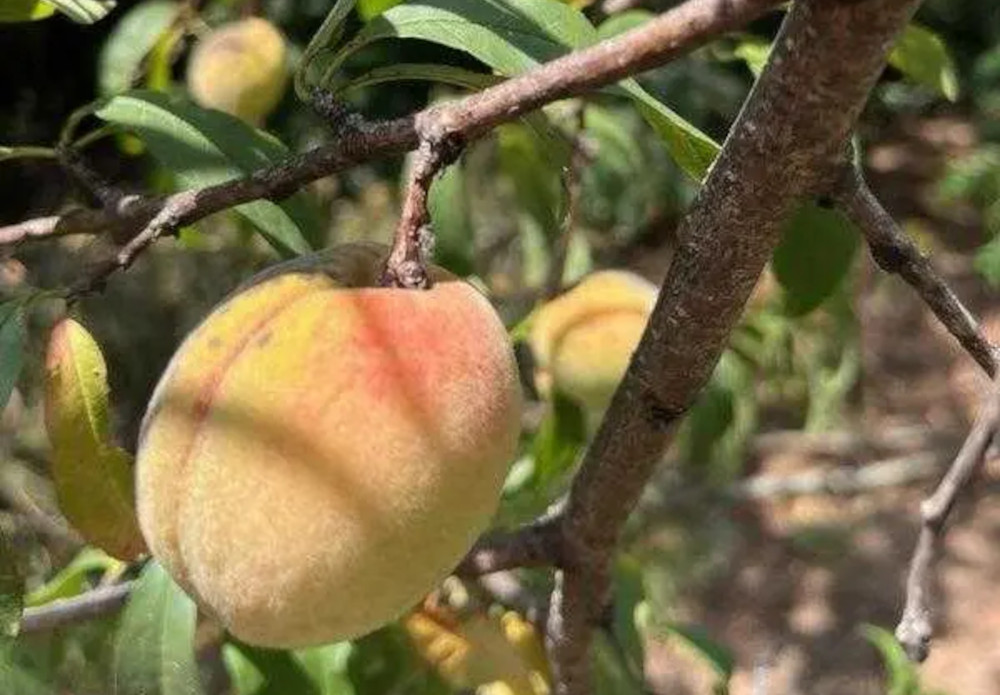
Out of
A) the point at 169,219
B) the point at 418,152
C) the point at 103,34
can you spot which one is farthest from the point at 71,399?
the point at 103,34

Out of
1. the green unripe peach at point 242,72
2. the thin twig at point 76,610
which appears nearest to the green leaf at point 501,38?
the thin twig at point 76,610

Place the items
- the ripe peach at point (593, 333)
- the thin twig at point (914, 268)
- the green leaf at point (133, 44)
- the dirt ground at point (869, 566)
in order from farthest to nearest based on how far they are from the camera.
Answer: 1. the dirt ground at point (869, 566)
2. the green leaf at point (133, 44)
3. the ripe peach at point (593, 333)
4. the thin twig at point (914, 268)

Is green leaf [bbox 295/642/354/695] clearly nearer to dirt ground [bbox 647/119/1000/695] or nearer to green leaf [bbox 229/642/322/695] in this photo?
green leaf [bbox 229/642/322/695]

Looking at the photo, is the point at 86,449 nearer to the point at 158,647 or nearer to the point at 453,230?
the point at 158,647

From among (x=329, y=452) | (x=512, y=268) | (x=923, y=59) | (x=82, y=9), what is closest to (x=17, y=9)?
(x=82, y=9)

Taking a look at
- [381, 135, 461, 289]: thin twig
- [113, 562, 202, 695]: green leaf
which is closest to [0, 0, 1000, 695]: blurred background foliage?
[113, 562, 202, 695]: green leaf

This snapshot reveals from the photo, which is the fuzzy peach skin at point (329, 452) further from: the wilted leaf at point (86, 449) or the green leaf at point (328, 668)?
the green leaf at point (328, 668)
